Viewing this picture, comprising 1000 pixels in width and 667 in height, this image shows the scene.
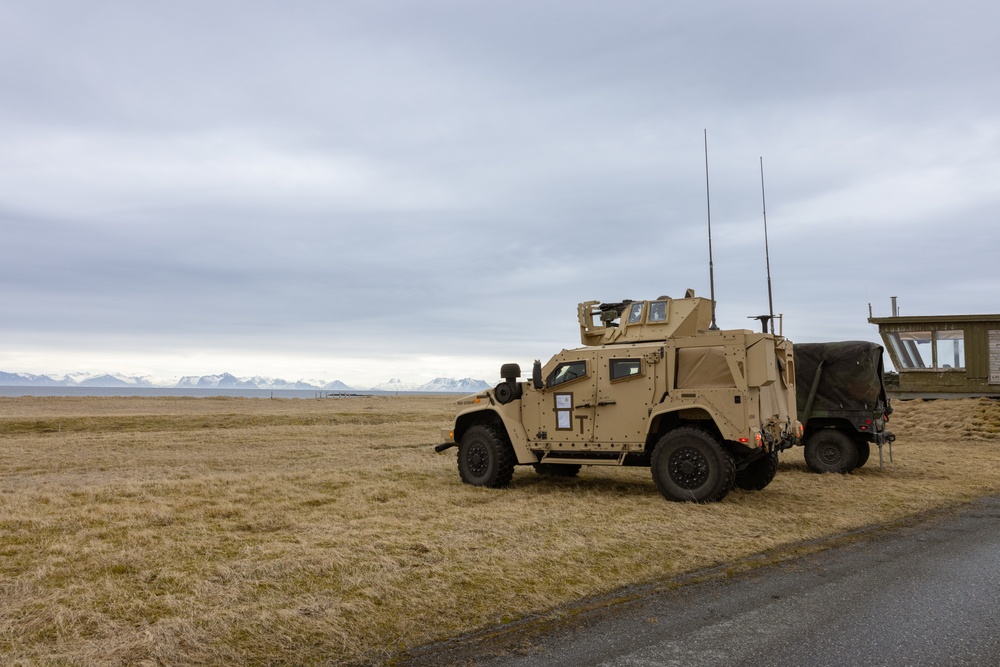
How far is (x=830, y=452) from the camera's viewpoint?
14359 mm

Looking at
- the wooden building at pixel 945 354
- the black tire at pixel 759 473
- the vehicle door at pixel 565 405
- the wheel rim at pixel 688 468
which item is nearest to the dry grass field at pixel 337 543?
the black tire at pixel 759 473

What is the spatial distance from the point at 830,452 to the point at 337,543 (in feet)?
34.9

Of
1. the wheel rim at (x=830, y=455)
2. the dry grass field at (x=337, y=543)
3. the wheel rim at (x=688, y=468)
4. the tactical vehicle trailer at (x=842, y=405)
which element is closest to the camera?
the dry grass field at (x=337, y=543)

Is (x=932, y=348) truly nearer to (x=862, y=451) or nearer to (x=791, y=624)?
(x=862, y=451)

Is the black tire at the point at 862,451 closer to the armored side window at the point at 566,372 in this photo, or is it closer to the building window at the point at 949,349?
the armored side window at the point at 566,372

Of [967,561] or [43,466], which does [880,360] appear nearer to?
[967,561]

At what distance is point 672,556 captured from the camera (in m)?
7.09

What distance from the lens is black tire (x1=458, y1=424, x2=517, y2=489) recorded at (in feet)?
38.1

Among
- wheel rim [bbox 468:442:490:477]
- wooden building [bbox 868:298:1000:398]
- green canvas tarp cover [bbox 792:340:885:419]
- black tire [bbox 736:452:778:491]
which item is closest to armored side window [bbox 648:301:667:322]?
black tire [bbox 736:452:778:491]

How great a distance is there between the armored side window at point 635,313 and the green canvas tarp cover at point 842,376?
443 centimetres

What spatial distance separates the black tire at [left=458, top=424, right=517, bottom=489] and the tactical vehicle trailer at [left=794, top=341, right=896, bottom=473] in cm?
635

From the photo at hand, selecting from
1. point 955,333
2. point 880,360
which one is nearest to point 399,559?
point 880,360

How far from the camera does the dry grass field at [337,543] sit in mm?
4887

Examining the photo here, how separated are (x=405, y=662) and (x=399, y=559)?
2.22m
